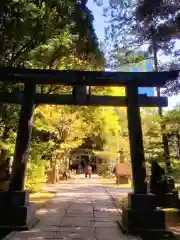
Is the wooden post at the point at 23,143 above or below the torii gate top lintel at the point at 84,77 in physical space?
below

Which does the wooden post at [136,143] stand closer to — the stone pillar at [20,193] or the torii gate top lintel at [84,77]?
the torii gate top lintel at [84,77]

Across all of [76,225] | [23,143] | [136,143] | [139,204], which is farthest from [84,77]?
[76,225]

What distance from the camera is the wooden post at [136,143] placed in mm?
7285

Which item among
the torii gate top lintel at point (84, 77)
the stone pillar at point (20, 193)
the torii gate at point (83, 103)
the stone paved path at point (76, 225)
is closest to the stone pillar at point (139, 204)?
the torii gate at point (83, 103)

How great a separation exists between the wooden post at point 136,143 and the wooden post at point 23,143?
8.97 ft

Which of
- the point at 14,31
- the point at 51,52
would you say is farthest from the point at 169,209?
the point at 14,31

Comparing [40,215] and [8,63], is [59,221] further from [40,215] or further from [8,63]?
[8,63]

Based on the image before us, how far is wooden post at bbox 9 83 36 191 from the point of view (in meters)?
A: 7.34

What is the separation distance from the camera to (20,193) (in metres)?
7.16

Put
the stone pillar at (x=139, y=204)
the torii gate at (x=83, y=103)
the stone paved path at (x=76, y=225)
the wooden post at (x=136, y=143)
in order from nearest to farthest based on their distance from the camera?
the stone paved path at (x=76, y=225) < the stone pillar at (x=139, y=204) < the torii gate at (x=83, y=103) < the wooden post at (x=136, y=143)

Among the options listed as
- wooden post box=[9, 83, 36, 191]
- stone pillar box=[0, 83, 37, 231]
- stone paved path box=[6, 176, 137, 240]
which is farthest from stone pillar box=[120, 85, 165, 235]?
wooden post box=[9, 83, 36, 191]

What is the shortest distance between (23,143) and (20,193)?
1290 millimetres

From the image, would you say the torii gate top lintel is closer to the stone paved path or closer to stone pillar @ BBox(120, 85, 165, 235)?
stone pillar @ BBox(120, 85, 165, 235)

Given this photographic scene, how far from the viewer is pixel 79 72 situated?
793 centimetres
